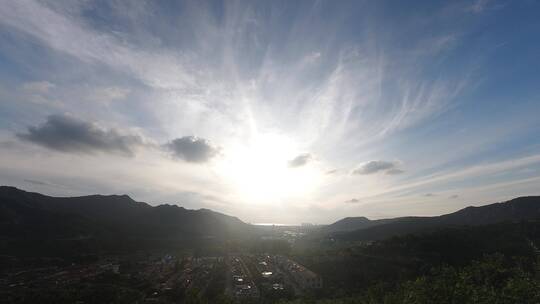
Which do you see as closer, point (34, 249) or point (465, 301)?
point (465, 301)

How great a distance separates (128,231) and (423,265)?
153459 millimetres

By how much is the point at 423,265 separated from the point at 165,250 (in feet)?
366

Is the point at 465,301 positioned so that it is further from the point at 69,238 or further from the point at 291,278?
the point at 69,238

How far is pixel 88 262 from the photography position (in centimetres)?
10481

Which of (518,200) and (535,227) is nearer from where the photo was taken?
(535,227)

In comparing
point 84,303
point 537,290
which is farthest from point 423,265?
point 84,303

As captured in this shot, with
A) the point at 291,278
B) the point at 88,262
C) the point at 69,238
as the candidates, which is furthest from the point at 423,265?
the point at 69,238

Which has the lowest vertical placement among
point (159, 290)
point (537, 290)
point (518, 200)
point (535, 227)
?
point (159, 290)

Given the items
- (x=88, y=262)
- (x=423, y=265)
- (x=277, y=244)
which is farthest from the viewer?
(x=277, y=244)

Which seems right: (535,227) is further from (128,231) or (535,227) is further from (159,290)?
(128,231)

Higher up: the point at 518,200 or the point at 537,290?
the point at 518,200

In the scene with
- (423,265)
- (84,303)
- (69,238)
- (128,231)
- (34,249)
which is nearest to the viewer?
(84,303)

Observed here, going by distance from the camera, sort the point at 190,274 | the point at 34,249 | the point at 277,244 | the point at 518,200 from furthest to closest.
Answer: the point at 518,200
the point at 277,244
the point at 34,249
the point at 190,274

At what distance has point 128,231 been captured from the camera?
575 ft
